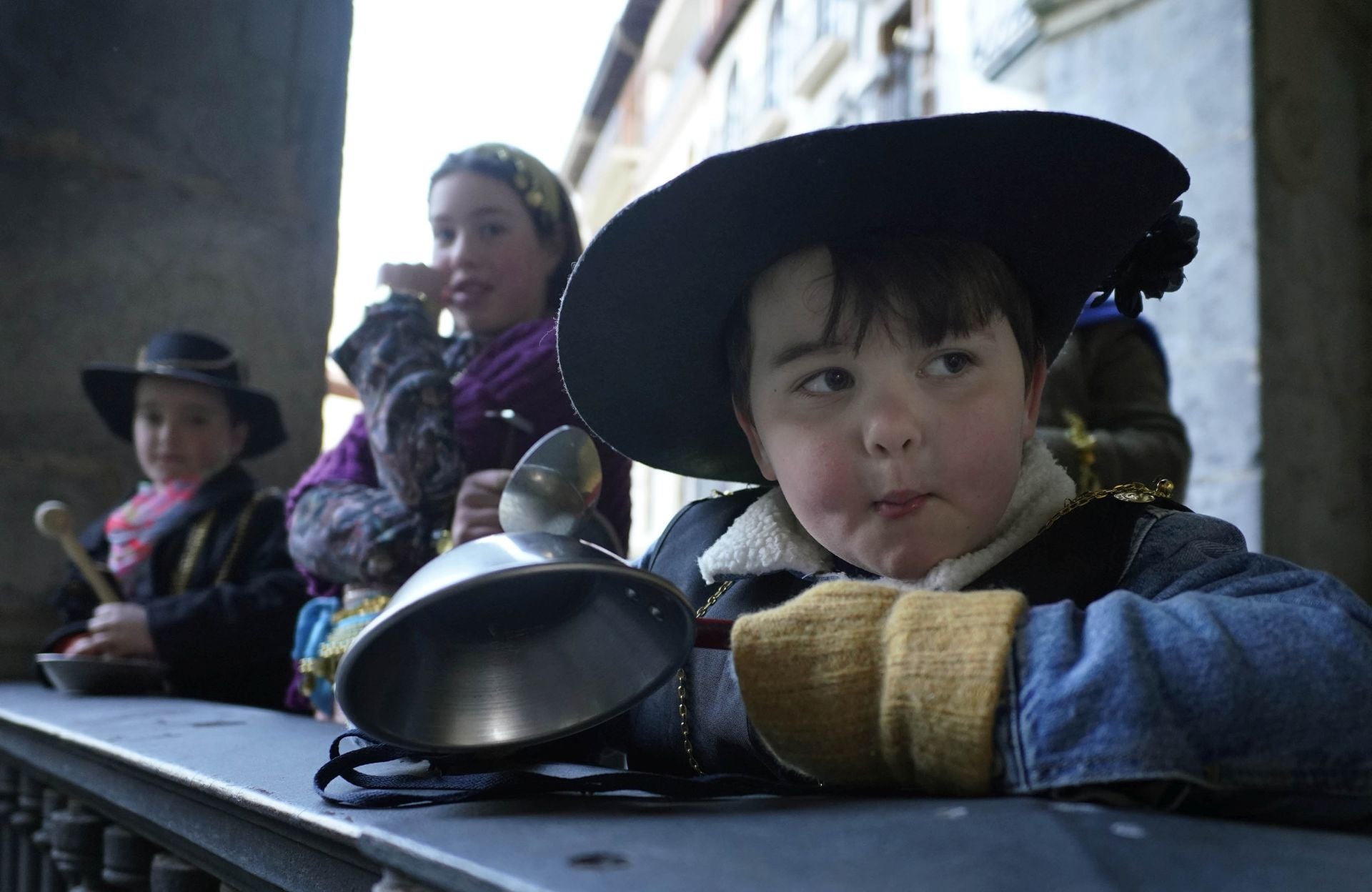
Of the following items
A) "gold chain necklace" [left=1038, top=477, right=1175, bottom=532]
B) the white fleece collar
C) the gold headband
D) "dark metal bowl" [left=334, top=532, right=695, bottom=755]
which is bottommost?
"dark metal bowl" [left=334, top=532, right=695, bottom=755]

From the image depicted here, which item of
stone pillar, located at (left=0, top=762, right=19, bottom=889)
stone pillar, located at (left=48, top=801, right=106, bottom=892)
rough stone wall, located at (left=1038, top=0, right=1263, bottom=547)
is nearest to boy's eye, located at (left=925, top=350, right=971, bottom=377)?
stone pillar, located at (left=48, top=801, right=106, bottom=892)

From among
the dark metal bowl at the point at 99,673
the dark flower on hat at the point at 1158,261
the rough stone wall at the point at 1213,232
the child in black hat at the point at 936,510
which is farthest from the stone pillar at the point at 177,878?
the rough stone wall at the point at 1213,232

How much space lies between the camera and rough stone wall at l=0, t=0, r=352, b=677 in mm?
2381

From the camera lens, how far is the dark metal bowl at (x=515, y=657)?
25.0 inches

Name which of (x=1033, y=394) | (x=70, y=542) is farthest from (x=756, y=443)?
(x=70, y=542)

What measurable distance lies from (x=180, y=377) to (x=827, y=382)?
1.89 m

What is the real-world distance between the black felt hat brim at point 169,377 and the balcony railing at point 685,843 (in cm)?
158

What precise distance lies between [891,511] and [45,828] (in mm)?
1125

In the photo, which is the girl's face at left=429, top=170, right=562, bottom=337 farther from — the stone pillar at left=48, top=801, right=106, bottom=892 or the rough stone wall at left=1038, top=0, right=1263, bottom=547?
the rough stone wall at left=1038, top=0, right=1263, bottom=547

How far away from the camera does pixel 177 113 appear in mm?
2539

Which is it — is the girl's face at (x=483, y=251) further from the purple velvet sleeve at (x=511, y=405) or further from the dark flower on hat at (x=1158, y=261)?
the dark flower on hat at (x=1158, y=261)

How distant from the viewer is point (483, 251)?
5.52ft

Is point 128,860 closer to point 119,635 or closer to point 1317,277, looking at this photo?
point 119,635

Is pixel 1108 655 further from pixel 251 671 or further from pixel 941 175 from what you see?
pixel 251 671
